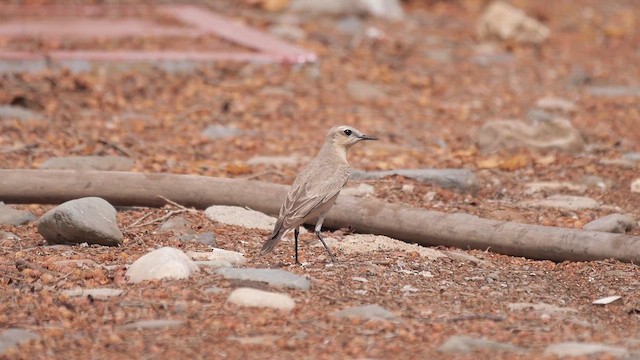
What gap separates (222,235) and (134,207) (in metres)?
0.89

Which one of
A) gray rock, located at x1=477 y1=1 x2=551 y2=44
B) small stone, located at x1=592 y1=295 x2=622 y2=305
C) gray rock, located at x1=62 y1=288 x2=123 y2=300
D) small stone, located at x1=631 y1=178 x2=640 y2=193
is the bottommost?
small stone, located at x1=631 y1=178 x2=640 y2=193

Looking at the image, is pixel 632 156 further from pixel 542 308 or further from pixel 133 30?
pixel 133 30

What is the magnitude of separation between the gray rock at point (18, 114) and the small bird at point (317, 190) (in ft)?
12.7

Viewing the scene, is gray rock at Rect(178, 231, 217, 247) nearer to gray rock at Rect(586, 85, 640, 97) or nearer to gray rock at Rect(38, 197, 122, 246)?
gray rock at Rect(38, 197, 122, 246)

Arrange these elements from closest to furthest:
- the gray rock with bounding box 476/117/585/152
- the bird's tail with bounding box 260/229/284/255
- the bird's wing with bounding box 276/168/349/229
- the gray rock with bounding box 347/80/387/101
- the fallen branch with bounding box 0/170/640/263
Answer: the bird's tail with bounding box 260/229/284/255 → the bird's wing with bounding box 276/168/349/229 → the fallen branch with bounding box 0/170/640/263 → the gray rock with bounding box 476/117/585/152 → the gray rock with bounding box 347/80/387/101

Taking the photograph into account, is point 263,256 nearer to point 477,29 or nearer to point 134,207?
point 134,207

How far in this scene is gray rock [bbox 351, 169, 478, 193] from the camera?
8.74 metres

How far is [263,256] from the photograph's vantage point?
7020mm

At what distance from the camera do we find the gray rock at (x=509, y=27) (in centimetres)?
1488

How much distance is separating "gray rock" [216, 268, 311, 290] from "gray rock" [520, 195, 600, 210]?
2.82 meters

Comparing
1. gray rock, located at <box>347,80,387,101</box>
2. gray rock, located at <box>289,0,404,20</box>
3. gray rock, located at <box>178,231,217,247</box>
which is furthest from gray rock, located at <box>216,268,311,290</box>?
gray rock, located at <box>289,0,404,20</box>

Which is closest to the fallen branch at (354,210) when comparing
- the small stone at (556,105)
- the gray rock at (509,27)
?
the small stone at (556,105)

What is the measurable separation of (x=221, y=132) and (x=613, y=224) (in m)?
3.98

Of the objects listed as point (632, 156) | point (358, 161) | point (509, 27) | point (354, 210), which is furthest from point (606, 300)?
point (509, 27)
